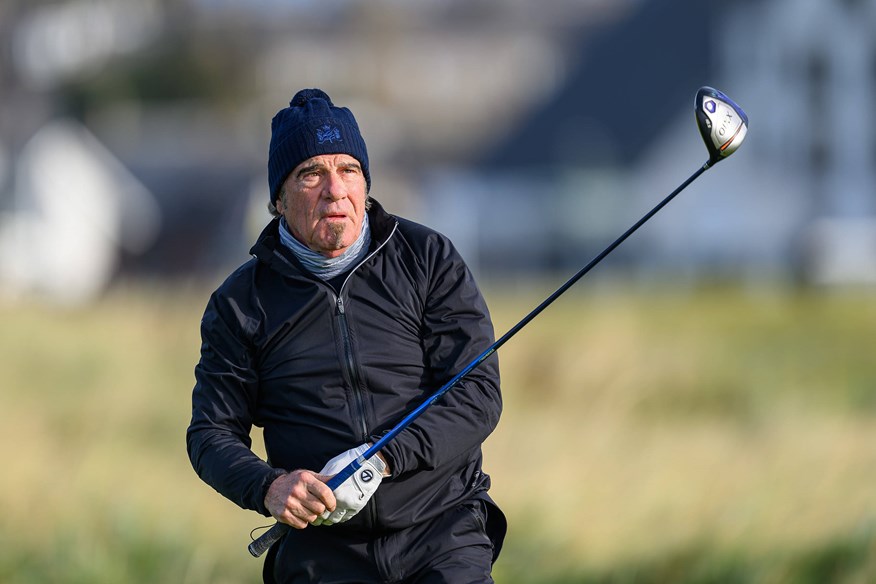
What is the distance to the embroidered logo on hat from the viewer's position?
16.1 ft

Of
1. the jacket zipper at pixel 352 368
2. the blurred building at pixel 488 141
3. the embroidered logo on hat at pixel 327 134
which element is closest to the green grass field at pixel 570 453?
the jacket zipper at pixel 352 368

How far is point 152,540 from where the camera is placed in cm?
847

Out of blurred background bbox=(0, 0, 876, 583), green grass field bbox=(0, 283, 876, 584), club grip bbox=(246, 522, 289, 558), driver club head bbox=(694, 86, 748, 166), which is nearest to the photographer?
club grip bbox=(246, 522, 289, 558)

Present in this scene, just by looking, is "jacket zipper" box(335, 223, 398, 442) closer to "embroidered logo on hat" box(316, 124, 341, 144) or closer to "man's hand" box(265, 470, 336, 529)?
"man's hand" box(265, 470, 336, 529)

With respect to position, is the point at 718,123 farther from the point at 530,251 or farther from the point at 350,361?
the point at 530,251

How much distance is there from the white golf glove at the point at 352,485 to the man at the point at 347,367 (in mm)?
88

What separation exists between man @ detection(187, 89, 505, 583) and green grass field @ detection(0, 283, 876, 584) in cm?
301

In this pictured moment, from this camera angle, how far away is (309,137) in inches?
193

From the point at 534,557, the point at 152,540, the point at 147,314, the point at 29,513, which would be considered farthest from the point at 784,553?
the point at 147,314

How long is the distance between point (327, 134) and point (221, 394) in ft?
2.54

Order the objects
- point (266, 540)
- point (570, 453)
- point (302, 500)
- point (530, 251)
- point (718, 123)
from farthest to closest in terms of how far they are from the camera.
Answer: point (530, 251)
point (570, 453)
point (718, 123)
point (266, 540)
point (302, 500)

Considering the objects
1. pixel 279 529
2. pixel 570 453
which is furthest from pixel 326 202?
pixel 570 453

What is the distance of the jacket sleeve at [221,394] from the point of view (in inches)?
190

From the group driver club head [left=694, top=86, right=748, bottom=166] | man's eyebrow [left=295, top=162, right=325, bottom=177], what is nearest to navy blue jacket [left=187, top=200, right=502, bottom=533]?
man's eyebrow [left=295, top=162, right=325, bottom=177]
